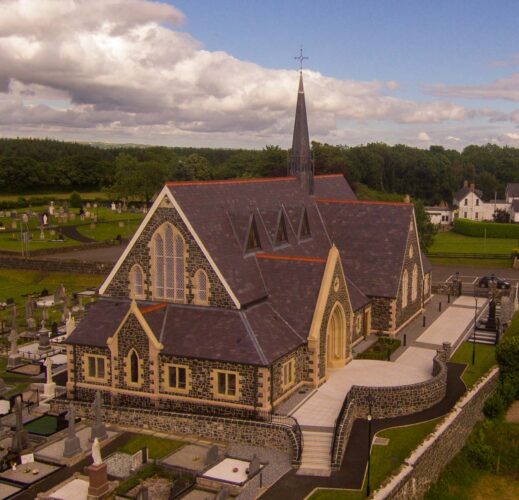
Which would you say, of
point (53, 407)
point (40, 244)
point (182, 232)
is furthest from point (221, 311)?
point (40, 244)

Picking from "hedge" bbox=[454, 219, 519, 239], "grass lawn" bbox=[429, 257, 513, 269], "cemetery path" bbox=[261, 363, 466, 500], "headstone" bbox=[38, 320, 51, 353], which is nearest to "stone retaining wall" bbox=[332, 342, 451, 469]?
"cemetery path" bbox=[261, 363, 466, 500]

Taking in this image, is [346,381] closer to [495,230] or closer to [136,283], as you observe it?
[136,283]

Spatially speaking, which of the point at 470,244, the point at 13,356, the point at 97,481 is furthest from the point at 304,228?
the point at 470,244

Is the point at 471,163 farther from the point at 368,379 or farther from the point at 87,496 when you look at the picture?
the point at 87,496

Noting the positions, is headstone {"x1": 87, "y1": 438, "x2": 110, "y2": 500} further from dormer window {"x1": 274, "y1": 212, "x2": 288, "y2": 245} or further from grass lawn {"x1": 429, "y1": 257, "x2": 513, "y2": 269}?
grass lawn {"x1": 429, "y1": 257, "x2": 513, "y2": 269}

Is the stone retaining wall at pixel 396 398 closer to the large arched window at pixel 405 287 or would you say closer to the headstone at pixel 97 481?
the headstone at pixel 97 481

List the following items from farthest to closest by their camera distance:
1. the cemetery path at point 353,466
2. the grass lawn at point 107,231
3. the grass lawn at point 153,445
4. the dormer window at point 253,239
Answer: the grass lawn at point 107,231, the dormer window at point 253,239, the grass lawn at point 153,445, the cemetery path at point 353,466

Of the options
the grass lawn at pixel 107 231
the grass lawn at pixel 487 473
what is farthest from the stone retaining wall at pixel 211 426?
the grass lawn at pixel 107 231
